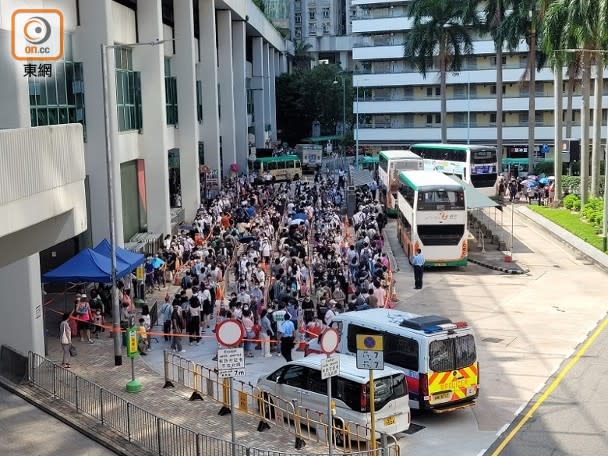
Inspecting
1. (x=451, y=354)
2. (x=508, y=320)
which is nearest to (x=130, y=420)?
(x=451, y=354)

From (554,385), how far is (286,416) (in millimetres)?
6622

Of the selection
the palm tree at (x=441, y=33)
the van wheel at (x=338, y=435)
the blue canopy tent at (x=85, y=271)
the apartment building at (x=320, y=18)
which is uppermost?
the apartment building at (x=320, y=18)

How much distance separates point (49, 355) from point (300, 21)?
12681 centimetres

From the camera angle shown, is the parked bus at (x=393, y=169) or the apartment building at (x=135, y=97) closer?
the apartment building at (x=135, y=97)

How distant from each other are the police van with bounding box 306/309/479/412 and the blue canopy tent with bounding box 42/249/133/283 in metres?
8.69

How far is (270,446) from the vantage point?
1647 cm

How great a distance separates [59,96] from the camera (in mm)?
31516

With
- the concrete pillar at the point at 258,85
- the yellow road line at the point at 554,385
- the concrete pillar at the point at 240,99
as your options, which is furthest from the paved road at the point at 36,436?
the concrete pillar at the point at 258,85

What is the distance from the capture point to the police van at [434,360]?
1789 centimetres

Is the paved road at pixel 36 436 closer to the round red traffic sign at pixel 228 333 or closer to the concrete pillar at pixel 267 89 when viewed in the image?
the round red traffic sign at pixel 228 333

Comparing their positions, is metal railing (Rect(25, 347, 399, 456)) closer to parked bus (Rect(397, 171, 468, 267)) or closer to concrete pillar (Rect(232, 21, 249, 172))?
parked bus (Rect(397, 171, 468, 267))

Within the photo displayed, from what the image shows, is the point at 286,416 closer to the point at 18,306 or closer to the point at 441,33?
the point at 18,306

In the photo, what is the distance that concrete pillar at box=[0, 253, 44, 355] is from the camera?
21.7 meters

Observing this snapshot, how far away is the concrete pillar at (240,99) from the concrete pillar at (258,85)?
11.8 metres
